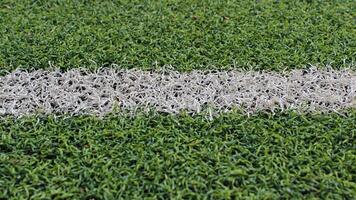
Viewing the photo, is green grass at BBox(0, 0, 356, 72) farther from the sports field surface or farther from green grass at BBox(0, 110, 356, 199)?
green grass at BBox(0, 110, 356, 199)

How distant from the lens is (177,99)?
2131 mm

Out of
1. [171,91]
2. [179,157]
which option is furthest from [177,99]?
[179,157]

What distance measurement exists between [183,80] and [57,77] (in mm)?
594

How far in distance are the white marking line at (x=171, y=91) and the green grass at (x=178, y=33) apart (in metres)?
0.10

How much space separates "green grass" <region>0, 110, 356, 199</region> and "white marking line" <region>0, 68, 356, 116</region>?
0.08 metres

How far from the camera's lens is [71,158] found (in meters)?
1.76

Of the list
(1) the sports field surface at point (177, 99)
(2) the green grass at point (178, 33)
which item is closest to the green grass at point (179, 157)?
(1) the sports field surface at point (177, 99)

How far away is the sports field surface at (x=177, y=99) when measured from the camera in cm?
165

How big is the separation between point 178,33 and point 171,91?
0.60 m

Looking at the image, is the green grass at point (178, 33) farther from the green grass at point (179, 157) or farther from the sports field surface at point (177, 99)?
the green grass at point (179, 157)

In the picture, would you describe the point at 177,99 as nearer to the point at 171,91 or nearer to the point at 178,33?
the point at 171,91

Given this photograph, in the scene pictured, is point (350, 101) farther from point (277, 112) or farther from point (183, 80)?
point (183, 80)

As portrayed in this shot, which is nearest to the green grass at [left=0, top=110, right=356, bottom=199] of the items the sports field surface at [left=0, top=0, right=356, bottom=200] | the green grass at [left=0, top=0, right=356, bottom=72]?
the sports field surface at [left=0, top=0, right=356, bottom=200]

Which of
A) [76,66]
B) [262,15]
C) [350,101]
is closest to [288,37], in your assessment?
[262,15]
